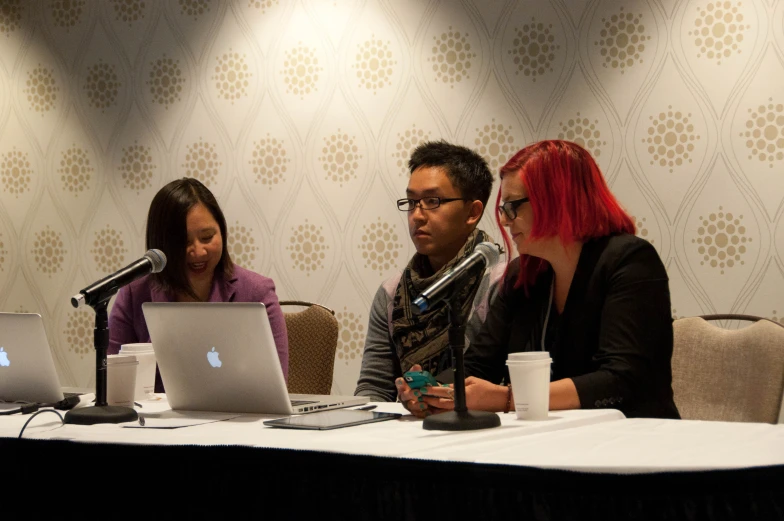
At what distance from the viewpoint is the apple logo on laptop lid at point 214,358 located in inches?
75.4

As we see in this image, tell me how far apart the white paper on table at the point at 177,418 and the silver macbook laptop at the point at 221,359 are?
0.11 feet

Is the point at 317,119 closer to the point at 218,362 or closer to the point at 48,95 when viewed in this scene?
the point at 48,95

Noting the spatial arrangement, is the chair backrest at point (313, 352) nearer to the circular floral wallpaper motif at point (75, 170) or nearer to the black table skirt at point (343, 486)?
the black table skirt at point (343, 486)

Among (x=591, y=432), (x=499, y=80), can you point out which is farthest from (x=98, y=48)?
(x=591, y=432)

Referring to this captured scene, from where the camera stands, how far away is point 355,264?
390 centimetres

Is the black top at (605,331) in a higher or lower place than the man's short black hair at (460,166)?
lower

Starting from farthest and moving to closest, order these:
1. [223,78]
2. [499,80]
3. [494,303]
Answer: [223,78] → [499,80] → [494,303]

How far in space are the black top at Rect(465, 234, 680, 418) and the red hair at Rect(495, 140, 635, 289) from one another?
0.16 ft

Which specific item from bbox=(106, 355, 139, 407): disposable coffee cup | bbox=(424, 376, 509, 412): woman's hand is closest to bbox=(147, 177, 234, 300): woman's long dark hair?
bbox=(106, 355, 139, 407): disposable coffee cup

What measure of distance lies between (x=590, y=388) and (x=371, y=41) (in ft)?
7.66

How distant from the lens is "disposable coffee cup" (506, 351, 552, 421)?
173 centimetres

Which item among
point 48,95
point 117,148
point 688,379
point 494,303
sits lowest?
point 688,379

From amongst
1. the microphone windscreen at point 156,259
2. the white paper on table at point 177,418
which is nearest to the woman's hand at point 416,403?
the white paper on table at point 177,418

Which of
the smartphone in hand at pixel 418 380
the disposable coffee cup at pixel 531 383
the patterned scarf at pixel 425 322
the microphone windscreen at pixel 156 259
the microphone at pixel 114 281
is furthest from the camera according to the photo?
the patterned scarf at pixel 425 322
